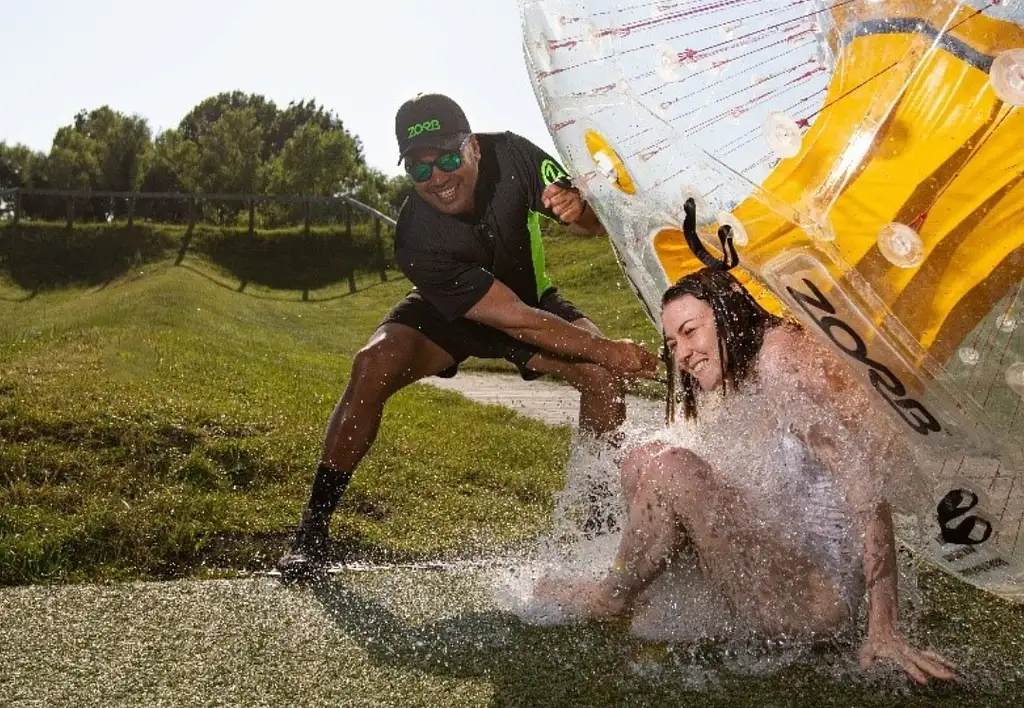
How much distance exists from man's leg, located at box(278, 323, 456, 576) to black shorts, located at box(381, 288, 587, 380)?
3 cm

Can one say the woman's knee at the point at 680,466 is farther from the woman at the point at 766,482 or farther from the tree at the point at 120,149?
the tree at the point at 120,149

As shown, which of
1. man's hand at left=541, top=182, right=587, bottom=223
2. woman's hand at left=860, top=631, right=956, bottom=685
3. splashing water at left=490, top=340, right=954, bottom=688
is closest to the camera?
woman's hand at left=860, top=631, right=956, bottom=685

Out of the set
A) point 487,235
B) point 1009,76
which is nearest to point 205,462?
point 487,235

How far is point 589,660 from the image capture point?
113 inches

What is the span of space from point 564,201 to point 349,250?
16.9 meters

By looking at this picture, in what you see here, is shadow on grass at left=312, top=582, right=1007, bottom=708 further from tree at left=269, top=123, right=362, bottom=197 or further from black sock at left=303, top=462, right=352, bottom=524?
tree at left=269, top=123, right=362, bottom=197

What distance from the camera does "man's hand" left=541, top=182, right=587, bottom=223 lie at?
3.60 meters

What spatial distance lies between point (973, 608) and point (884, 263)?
160 cm

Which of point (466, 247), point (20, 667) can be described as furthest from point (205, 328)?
point (20, 667)

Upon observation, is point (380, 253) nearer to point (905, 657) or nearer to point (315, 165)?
point (315, 165)

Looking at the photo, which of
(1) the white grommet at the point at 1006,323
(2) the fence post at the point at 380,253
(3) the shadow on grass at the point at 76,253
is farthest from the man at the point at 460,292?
(3) the shadow on grass at the point at 76,253

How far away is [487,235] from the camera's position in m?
3.96

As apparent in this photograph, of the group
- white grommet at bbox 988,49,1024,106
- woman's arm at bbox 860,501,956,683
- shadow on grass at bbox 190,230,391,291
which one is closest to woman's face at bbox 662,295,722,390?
woman's arm at bbox 860,501,956,683

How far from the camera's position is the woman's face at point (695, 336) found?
2.78m
